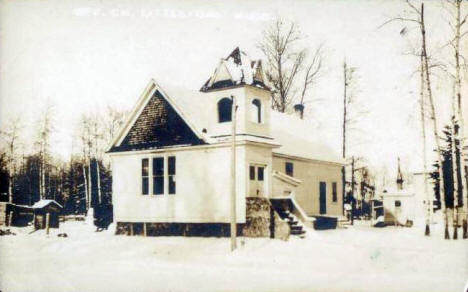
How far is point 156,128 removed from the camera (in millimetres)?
12742

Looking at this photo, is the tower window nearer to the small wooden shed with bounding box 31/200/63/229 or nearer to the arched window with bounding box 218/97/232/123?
the arched window with bounding box 218/97/232/123

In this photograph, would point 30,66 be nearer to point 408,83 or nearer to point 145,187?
point 145,187

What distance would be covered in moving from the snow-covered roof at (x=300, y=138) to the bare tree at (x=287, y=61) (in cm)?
→ 76

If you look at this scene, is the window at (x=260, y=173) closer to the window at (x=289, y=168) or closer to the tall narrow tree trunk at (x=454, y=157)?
the window at (x=289, y=168)

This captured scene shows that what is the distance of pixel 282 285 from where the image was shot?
9547 mm

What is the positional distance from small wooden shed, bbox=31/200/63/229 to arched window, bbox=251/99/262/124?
13.6ft

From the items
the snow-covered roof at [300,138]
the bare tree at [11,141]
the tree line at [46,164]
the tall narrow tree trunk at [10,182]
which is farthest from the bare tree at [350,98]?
the tall narrow tree trunk at [10,182]

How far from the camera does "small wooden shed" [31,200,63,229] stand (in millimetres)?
10577

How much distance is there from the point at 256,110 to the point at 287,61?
4.13 ft

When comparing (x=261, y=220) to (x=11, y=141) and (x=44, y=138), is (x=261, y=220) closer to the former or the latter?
(x=44, y=138)

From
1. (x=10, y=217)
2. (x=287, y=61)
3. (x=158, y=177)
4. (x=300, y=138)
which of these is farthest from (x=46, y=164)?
(x=300, y=138)

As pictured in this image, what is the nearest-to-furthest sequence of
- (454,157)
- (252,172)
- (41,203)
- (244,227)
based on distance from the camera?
(41,203) → (454,157) → (244,227) → (252,172)

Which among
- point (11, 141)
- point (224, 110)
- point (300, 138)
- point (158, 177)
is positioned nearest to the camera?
point (11, 141)

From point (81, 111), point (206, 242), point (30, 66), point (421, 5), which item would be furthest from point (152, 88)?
point (421, 5)
